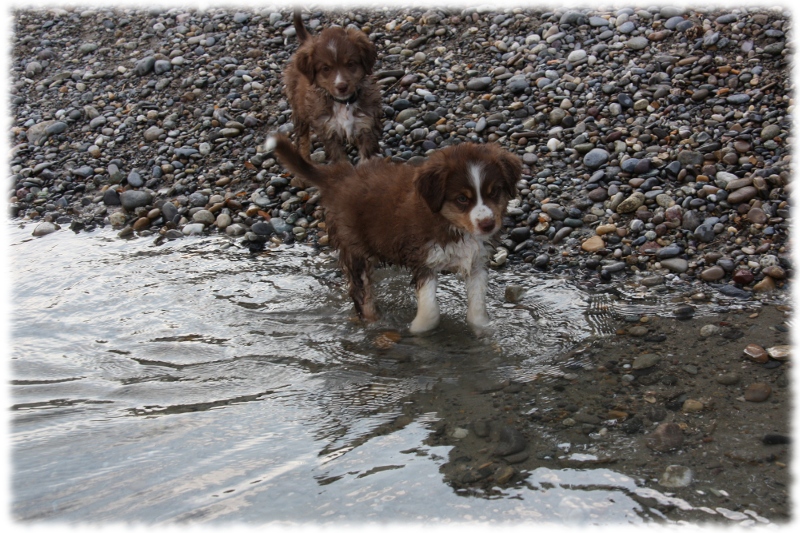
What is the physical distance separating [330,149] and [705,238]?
353 centimetres

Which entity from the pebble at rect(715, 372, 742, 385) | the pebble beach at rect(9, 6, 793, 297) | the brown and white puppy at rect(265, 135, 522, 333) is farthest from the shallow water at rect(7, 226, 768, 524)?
the pebble at rect(715, 372, 742, 385)

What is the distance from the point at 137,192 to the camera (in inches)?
326

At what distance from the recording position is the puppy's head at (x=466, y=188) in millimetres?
4961

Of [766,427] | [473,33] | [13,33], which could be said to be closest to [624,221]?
[766,427]

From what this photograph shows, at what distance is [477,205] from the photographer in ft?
16.4

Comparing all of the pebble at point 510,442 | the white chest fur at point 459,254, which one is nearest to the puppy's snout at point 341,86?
the white chest fur at point 459,254

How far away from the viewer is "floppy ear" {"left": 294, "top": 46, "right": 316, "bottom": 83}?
25.0 feet

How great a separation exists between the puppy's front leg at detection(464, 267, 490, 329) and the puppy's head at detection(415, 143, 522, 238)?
38 centimetres

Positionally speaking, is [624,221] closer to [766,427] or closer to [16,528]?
[766,427]

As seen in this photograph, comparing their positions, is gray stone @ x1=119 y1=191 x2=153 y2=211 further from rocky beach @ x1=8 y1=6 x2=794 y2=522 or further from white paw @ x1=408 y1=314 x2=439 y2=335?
white paw @ x1=408 y1=314 x2=439 y2=335

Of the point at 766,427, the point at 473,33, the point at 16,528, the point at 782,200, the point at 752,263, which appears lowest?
the point at 16,528

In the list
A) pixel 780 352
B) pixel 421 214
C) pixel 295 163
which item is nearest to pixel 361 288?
pixel 421 214

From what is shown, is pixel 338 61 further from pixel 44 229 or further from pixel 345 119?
pixel 44 229

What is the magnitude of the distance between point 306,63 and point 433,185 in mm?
3201
